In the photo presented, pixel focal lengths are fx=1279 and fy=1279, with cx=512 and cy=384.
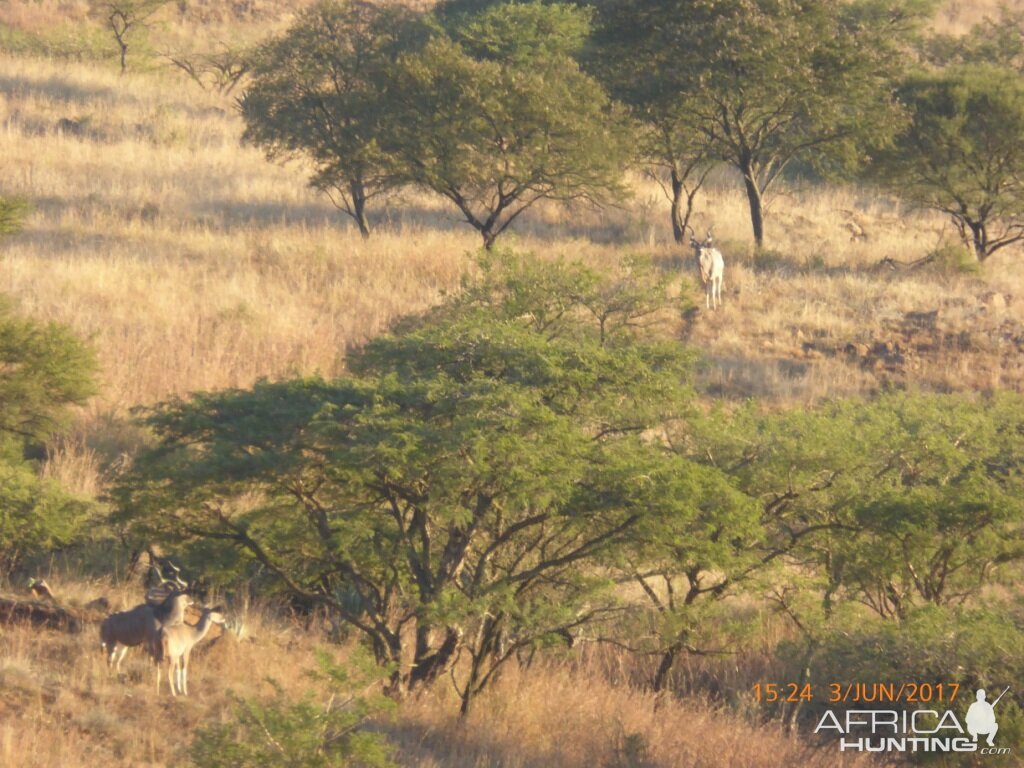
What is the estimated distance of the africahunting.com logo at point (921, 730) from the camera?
7.96 meters

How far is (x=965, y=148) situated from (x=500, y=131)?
9646 mm

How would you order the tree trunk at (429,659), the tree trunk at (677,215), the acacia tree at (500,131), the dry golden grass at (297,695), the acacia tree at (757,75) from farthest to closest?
the tree trunk at (677,215)
the acacia tree at (757,75)
the acacia tree at (500,131)
the tree trunk at (429,659)
the dry golden grass at (297,695)

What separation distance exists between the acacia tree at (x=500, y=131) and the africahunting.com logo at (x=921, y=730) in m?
13.1

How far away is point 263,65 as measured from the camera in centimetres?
2317

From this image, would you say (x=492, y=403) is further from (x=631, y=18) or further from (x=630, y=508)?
(x=631, y=18)

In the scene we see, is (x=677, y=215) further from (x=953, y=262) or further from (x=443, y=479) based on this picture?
(x=443, y=479)

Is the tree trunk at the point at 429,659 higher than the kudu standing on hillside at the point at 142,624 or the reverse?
the reverse

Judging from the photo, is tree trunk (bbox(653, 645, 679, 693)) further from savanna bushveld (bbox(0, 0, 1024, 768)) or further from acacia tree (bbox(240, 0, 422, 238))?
acacia tree (bbox(240, 0, 422, 238))

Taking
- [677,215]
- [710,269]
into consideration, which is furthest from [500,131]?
[677,215]

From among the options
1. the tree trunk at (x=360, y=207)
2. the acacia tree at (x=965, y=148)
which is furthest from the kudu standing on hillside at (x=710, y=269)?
the acacia tree at (x=965, y=148)

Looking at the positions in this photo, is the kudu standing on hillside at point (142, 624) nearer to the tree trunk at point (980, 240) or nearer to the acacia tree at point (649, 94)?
the acacia tree at point (649, 94)

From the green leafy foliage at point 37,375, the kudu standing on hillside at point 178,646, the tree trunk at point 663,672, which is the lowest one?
the tree trunk at point 663,672

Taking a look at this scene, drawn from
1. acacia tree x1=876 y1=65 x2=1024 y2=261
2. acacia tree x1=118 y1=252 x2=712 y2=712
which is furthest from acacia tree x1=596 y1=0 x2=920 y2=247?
acacia tree x1=118 y1=252 x2=712 y2=712

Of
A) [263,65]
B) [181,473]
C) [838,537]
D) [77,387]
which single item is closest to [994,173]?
[263,65]
